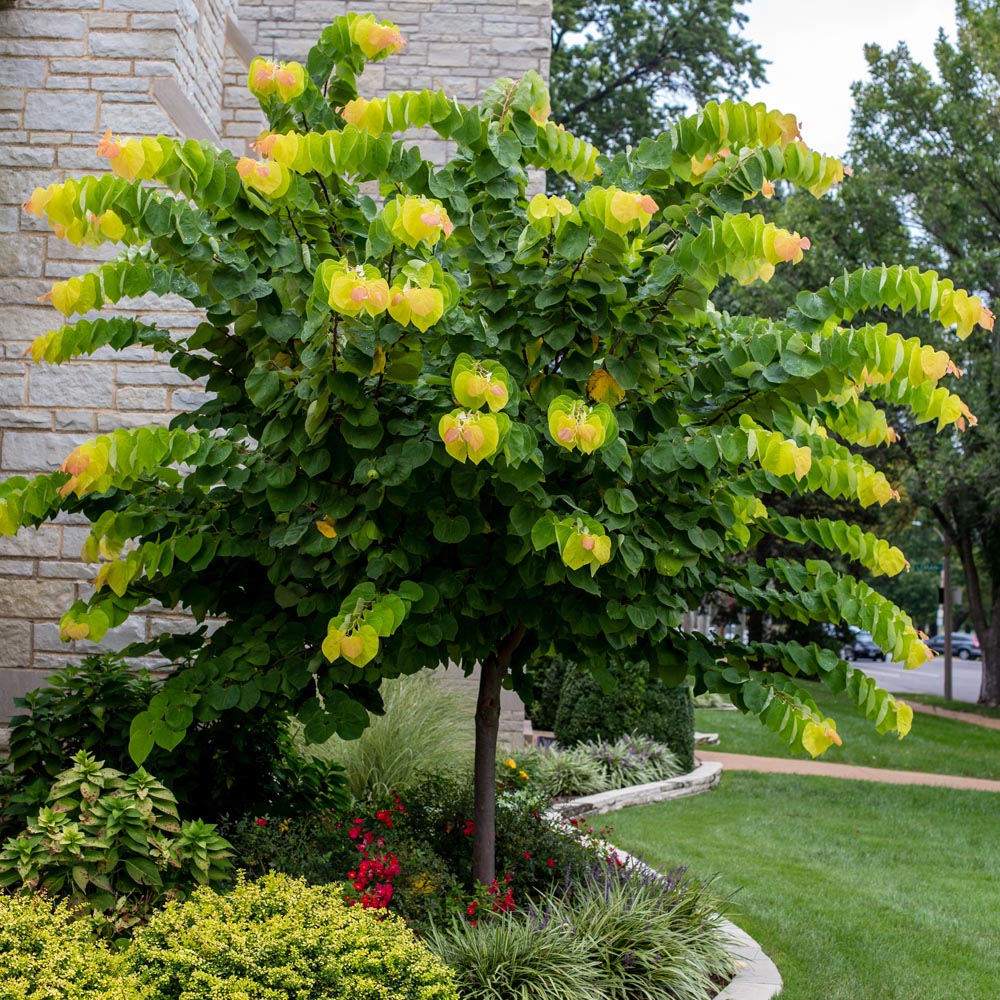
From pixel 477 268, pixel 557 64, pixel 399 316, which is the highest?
pixel 557 64

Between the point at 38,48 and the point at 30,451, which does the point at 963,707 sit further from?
the point at 38,48

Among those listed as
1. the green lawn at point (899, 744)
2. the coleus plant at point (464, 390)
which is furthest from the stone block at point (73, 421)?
the green lawn at point (899, 744)

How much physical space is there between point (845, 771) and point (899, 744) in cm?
293

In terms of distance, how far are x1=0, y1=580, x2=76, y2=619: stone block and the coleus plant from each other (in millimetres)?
2134

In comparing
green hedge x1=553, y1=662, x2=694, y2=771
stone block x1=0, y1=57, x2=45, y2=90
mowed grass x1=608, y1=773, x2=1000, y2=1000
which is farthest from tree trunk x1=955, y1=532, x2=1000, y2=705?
stone block x1=0, y1=57, x2=45, y2=90

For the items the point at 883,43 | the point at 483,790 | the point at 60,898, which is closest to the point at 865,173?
the point at 883,43

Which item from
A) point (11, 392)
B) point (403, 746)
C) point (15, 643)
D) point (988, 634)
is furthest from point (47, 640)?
point (988, 634)

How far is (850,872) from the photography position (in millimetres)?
7641

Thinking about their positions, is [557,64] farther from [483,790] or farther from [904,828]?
[483,790]

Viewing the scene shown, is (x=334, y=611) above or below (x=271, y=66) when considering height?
below

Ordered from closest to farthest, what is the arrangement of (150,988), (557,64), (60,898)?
(150,988) < (60,898) < (557,64)

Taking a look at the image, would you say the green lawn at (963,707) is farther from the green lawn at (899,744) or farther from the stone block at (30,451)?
the stone block at (30,451)

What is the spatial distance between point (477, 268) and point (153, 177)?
3.24 ft

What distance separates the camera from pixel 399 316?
2.65 meters
